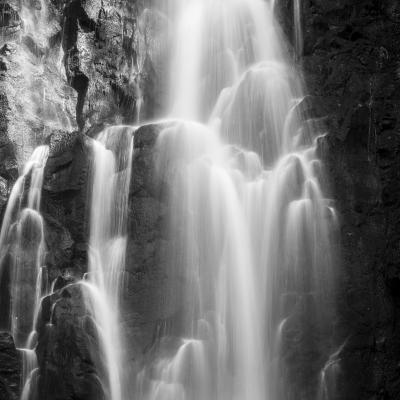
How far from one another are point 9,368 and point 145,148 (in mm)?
7044

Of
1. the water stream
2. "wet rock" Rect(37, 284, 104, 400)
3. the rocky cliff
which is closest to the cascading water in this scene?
the water stream

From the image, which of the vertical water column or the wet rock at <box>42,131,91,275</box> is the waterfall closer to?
the wet rock at <box>42,131,91,275</box>

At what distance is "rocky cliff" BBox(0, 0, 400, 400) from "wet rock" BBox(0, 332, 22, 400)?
32 millimetres

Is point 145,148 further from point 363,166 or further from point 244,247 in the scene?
point 363,166

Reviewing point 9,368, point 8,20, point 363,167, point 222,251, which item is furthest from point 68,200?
point 8,20

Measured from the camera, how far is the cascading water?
576 inches

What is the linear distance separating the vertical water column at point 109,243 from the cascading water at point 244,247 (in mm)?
957

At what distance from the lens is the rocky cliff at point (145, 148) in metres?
14.7

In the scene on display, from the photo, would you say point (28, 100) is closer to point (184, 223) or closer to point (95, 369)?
point (184, 223)

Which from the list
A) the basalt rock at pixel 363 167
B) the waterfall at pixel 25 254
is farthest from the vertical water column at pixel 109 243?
the basalt rock at pixel 363 167

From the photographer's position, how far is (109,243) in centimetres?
1689

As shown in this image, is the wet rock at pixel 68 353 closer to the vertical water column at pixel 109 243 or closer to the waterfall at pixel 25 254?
the vertical water column at pixel 109 243

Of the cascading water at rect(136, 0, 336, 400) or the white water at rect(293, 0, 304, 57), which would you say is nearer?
the cascading water at rect(136, 0, 336, 400)

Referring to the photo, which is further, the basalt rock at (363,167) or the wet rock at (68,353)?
the basalt rock at (363,167)
